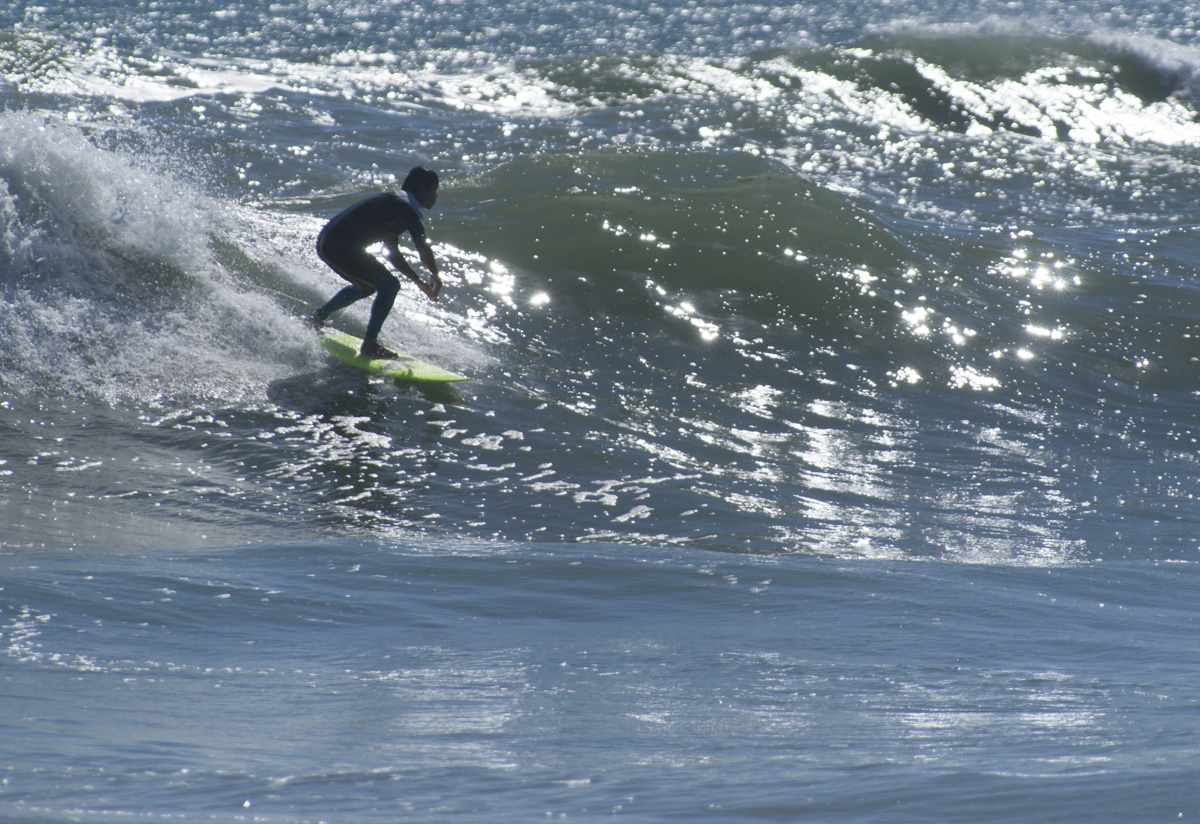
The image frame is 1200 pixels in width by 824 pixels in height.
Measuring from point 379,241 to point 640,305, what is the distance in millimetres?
3160

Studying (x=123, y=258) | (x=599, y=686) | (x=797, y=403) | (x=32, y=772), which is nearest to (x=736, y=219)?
(x=797, y=403)

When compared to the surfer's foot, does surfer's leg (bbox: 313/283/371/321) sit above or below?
above

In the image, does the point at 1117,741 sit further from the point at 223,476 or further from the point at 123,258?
the point at 123,258

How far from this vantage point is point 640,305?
36.6 feet

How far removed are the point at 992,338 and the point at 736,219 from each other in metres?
3.35

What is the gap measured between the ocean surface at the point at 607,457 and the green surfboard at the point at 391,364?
0.10 meters

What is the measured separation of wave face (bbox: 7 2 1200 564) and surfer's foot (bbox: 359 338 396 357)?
350 mm

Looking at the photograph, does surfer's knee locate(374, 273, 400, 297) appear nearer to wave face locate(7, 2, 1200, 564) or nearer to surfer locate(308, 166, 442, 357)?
surfer locate(308, 166, 442, 357)

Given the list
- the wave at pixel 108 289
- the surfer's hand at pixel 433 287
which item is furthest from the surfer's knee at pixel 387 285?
the wave at pixel 108 289

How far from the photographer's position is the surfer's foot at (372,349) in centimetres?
892

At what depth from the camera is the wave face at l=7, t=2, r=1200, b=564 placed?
23.6ft

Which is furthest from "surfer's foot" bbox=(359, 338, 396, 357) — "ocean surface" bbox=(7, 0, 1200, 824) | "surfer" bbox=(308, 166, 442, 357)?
"ocean surface" bbox=(7, 0, 1200, 824)

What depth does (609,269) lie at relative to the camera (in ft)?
38.5

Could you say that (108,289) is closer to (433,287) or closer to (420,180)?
(433,287)
